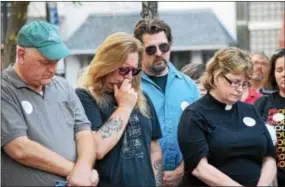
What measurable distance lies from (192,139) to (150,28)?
99 centimetres

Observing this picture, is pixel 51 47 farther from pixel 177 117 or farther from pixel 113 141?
pixel 177 117

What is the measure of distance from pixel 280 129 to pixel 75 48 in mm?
19253

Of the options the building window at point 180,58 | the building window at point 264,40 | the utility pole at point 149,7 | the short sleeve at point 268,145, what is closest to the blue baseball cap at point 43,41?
the short sleeve at point 268,145

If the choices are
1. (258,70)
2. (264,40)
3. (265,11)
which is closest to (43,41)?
(258,70)

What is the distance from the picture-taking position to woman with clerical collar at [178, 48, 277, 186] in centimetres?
380

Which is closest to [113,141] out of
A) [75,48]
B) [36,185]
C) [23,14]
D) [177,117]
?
[36,185]

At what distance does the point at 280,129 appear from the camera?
452 cm

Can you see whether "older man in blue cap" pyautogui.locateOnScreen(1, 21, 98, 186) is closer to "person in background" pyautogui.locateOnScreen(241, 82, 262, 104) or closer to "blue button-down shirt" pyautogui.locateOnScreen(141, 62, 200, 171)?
"blue button-down shirt" pyautogui.locateOnScreen(141, 62, 200, 171)

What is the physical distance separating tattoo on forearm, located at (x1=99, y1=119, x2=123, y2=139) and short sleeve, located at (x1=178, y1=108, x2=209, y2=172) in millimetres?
422

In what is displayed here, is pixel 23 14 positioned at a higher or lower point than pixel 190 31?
higher

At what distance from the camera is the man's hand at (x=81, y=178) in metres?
3.42

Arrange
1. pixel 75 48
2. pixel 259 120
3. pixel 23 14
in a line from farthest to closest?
pixel 75 48 < pixel 23 14 < pixel 259 120

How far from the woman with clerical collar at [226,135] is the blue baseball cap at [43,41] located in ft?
2.96

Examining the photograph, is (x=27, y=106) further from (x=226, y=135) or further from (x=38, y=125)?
(x=226, y=135)
